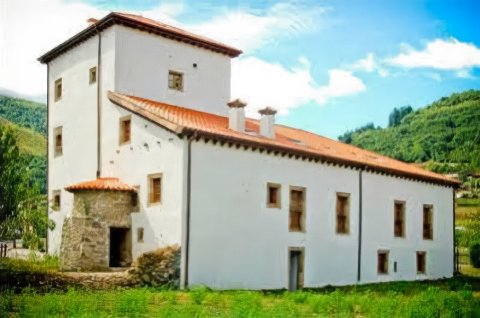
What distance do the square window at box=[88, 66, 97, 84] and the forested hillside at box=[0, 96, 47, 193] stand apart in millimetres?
1539

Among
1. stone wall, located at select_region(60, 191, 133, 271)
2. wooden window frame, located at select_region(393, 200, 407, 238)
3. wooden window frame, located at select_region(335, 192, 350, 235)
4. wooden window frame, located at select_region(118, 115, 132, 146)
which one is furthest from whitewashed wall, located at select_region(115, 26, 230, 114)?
wooden window frame, located at select_region(393, 200, 407, 238)

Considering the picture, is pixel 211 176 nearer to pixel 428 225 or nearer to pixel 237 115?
pixel 237 115

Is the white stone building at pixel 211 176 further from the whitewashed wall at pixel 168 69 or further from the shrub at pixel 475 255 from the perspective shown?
the shrub at pixel 475 255

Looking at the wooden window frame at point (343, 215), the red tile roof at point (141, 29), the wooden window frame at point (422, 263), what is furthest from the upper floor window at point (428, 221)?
the red tile roof at point (141, 29)

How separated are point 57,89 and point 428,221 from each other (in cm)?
1273

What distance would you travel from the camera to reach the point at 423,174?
21797 mm

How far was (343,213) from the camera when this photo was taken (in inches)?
776

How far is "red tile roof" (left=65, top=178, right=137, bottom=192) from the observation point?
16.1m

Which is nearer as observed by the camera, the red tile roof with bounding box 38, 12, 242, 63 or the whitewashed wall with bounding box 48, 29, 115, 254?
the red tile roof with bounding box 38, 12, 242, 63

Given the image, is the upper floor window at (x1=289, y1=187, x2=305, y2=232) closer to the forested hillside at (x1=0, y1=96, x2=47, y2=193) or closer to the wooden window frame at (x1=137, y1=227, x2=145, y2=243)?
the wooden window frame at (x1=137, y1=227, x2=145, y2=243)

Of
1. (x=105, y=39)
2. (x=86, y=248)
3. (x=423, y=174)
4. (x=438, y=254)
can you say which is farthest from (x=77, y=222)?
(x=438, y=254)

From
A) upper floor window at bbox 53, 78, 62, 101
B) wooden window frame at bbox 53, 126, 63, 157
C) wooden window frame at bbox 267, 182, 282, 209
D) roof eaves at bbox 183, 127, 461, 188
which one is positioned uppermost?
upper floor window at bbox 53, 78, 62, 101

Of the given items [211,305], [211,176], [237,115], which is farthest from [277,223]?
[211,305]

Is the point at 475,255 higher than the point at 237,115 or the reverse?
the reverse
